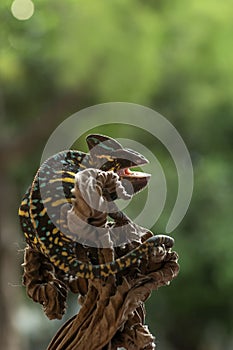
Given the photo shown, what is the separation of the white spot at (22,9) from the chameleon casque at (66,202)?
1.55 metres

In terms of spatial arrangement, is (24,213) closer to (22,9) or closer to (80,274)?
(80,274)

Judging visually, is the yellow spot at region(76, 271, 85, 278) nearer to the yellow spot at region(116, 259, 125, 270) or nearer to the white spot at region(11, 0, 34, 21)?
the yellow spot at region(116, 259, 125, 270)

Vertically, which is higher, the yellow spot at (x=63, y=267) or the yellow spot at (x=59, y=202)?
the yellow spot at (x=59, y=202)

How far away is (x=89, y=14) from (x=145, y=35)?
192 mm

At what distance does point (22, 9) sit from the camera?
7.43 ft

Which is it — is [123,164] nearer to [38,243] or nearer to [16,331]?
[38,243]

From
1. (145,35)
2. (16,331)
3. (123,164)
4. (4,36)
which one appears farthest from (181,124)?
(123,164)

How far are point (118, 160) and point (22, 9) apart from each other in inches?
62.3

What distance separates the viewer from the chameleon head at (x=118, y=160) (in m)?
0.79

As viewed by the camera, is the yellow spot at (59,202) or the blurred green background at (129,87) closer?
the yellow spot at (59,202)

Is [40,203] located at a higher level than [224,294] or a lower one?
Answer: lower

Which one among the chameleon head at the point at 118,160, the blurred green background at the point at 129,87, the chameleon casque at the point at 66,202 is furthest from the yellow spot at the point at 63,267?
the blurred green background at the point at 129,87

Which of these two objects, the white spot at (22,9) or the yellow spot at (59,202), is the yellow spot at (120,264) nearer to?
the yellow spot at (59,202)

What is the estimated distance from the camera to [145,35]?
2330mm
